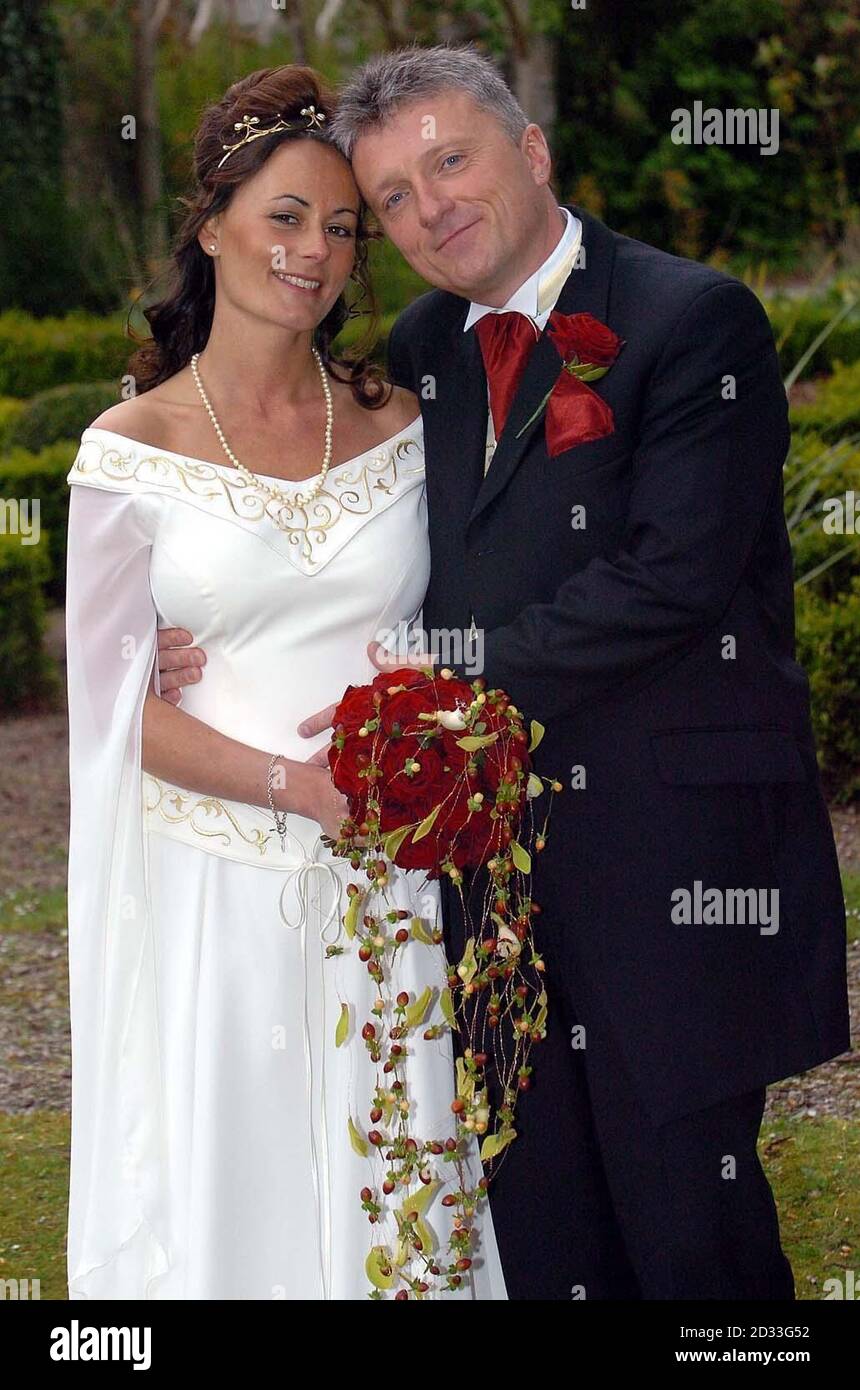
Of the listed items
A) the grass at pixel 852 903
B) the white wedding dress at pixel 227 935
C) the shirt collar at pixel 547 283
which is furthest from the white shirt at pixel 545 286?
the grass at pixel 852 903

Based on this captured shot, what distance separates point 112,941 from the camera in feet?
10.2

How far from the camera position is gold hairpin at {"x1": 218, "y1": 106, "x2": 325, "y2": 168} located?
119 inches

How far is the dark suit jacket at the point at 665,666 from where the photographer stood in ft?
9.09

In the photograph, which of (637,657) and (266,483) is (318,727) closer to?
(266,483)

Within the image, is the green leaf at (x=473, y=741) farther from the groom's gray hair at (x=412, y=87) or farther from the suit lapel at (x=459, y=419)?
the groom's gray hair at (x=412, y=87)

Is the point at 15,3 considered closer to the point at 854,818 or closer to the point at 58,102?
the point at 58,102

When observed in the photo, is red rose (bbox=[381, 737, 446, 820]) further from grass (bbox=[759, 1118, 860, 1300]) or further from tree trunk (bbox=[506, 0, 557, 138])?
tree trunk (bbox=[506, 0, 557, 138])

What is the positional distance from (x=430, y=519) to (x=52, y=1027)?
10.3 ft

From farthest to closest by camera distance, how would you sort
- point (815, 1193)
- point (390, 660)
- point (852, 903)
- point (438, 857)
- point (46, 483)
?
point (46, 483), point (852, 903), point (815, 1193), point (390, 660), point (438, 857)

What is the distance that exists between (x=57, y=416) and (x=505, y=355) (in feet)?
21.9

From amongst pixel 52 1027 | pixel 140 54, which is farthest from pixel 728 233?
pixel 52 1027

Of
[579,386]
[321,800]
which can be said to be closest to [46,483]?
[321,800]

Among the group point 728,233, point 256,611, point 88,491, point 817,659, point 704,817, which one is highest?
point 728,233

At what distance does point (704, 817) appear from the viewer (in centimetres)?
292
